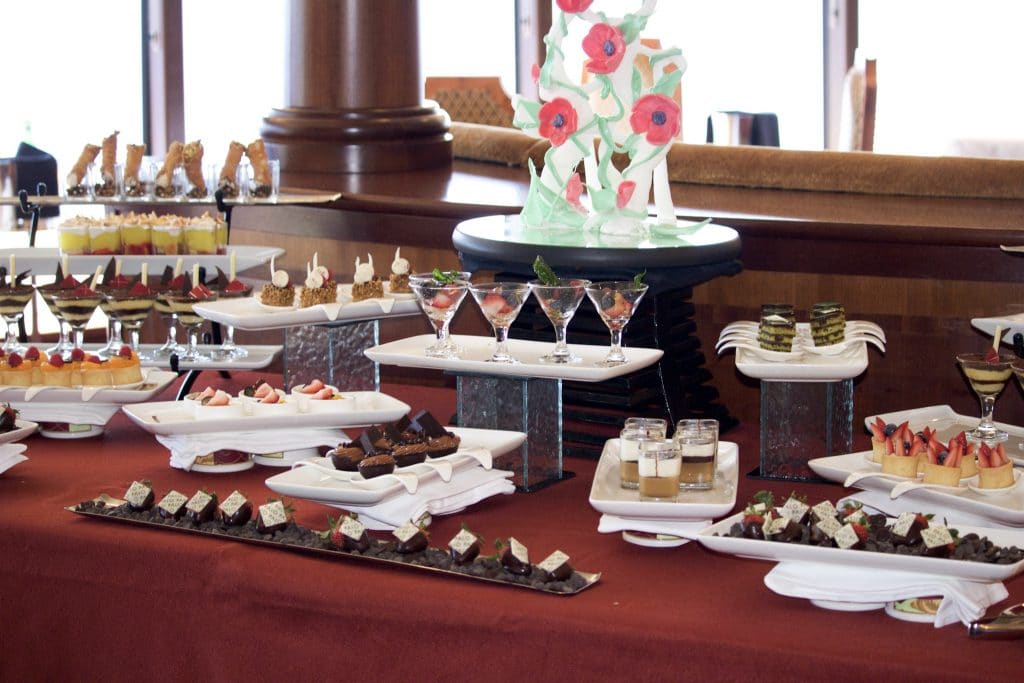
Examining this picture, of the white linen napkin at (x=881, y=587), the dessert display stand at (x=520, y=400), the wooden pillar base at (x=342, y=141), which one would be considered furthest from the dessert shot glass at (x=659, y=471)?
the wooden pillar base at (x=342, y=141)

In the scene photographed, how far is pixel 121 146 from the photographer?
Answer: 6.83m

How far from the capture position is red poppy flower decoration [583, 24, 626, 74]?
2838mm

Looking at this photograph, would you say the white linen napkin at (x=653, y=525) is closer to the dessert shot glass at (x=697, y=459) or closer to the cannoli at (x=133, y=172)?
the dessert shot glass at (x=697, y=459)

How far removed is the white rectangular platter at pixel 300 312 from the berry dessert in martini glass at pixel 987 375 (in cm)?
118

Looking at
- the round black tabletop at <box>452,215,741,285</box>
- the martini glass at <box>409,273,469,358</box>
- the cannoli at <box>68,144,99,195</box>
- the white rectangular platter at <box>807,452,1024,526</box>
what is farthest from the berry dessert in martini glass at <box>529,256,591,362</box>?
the cannoli at <box>68,144,99,195</box>

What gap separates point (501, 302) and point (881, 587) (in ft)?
2.96

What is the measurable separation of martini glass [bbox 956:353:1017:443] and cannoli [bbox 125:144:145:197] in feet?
6.80

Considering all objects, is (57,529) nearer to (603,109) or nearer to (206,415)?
(206,415)

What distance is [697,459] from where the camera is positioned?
214 cm

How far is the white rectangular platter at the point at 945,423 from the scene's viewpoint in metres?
2.50

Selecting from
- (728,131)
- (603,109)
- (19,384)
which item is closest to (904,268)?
(603,109)

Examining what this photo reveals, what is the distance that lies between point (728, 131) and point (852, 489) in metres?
5.12

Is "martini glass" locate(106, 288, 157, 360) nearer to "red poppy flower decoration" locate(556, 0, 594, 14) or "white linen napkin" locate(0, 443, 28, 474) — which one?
"white linen napkin" locate(0, 443, 28, 474)

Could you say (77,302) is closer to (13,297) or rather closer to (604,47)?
(13,297)
